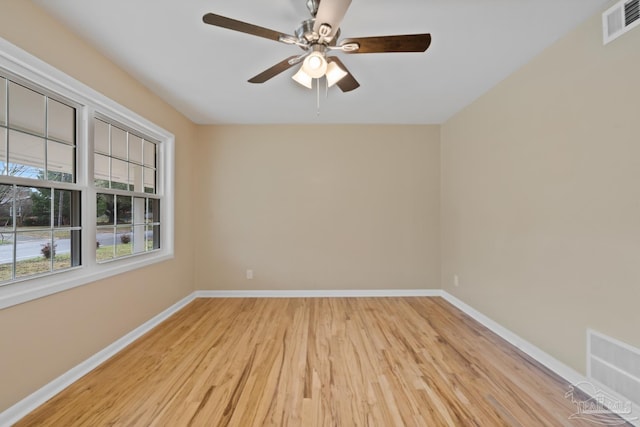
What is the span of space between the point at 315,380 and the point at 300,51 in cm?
254

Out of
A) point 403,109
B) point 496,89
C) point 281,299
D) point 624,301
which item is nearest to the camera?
point 624,301

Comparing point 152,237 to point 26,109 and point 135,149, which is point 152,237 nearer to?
point 135,149

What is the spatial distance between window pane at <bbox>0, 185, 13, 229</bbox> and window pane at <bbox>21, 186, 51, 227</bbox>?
5 centimetres

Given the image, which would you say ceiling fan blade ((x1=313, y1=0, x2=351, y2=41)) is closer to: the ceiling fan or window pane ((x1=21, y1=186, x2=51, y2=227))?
the ceiling fan

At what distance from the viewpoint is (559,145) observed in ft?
6.63

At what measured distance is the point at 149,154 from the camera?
305 centimetres

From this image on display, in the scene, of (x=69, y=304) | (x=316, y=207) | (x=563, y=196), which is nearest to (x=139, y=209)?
(x=69, y=304)

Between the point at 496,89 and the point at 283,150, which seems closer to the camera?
the point at 496,89

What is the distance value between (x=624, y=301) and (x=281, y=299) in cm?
324

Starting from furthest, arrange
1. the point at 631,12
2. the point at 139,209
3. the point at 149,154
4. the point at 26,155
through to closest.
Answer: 1. the point at 149,154
2. the point at 139,209
3. the point at 26,155
4. the point at 631,12

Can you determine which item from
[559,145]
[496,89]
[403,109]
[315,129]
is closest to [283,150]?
[315,129]

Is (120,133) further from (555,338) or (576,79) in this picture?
(555,338)

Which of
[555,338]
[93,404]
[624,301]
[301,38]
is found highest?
[301,38]

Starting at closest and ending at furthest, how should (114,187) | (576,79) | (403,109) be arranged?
(576,79), (114,187), (403,109)
